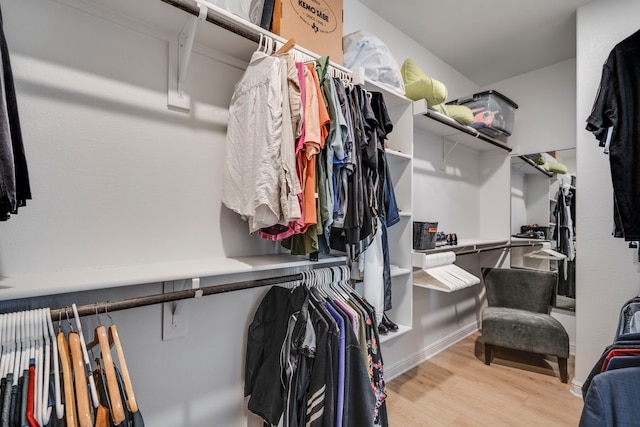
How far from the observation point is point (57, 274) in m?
0.99

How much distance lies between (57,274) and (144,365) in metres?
0.47

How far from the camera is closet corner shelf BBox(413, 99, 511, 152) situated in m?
1.98

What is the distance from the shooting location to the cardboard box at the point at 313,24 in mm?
1312

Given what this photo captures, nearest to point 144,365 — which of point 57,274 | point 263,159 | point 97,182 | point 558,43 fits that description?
point 57,274

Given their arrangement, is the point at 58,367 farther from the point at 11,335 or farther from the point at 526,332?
the point at 526,332

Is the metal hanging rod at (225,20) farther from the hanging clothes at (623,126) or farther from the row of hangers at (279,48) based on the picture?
the hanging clothes at (623,126)

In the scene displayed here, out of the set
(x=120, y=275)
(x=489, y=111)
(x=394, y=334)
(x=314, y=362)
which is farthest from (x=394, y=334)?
(x=489, y=111)

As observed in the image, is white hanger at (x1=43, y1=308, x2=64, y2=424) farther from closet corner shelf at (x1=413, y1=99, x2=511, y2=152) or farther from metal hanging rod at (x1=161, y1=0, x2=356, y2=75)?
closet corner shelf at (x1=413, y1=99, x2=511, y2=152)

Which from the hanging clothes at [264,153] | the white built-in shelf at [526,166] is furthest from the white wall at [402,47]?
the hanging clothes at [264,153]

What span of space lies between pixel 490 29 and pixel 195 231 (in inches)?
101

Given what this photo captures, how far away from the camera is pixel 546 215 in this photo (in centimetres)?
284

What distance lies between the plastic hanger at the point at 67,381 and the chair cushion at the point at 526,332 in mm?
2645

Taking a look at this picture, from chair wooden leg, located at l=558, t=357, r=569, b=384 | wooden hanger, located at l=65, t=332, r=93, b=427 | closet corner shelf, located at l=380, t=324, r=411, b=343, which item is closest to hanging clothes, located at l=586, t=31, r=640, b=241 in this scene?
closet corner shelf, located at l=380, t=324, r=411, b=343

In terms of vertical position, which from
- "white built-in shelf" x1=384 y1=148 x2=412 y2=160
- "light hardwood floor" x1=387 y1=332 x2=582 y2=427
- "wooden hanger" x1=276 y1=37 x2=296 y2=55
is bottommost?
"light hardwood floor" x1=387 y1=332 x2=582 y2=427
